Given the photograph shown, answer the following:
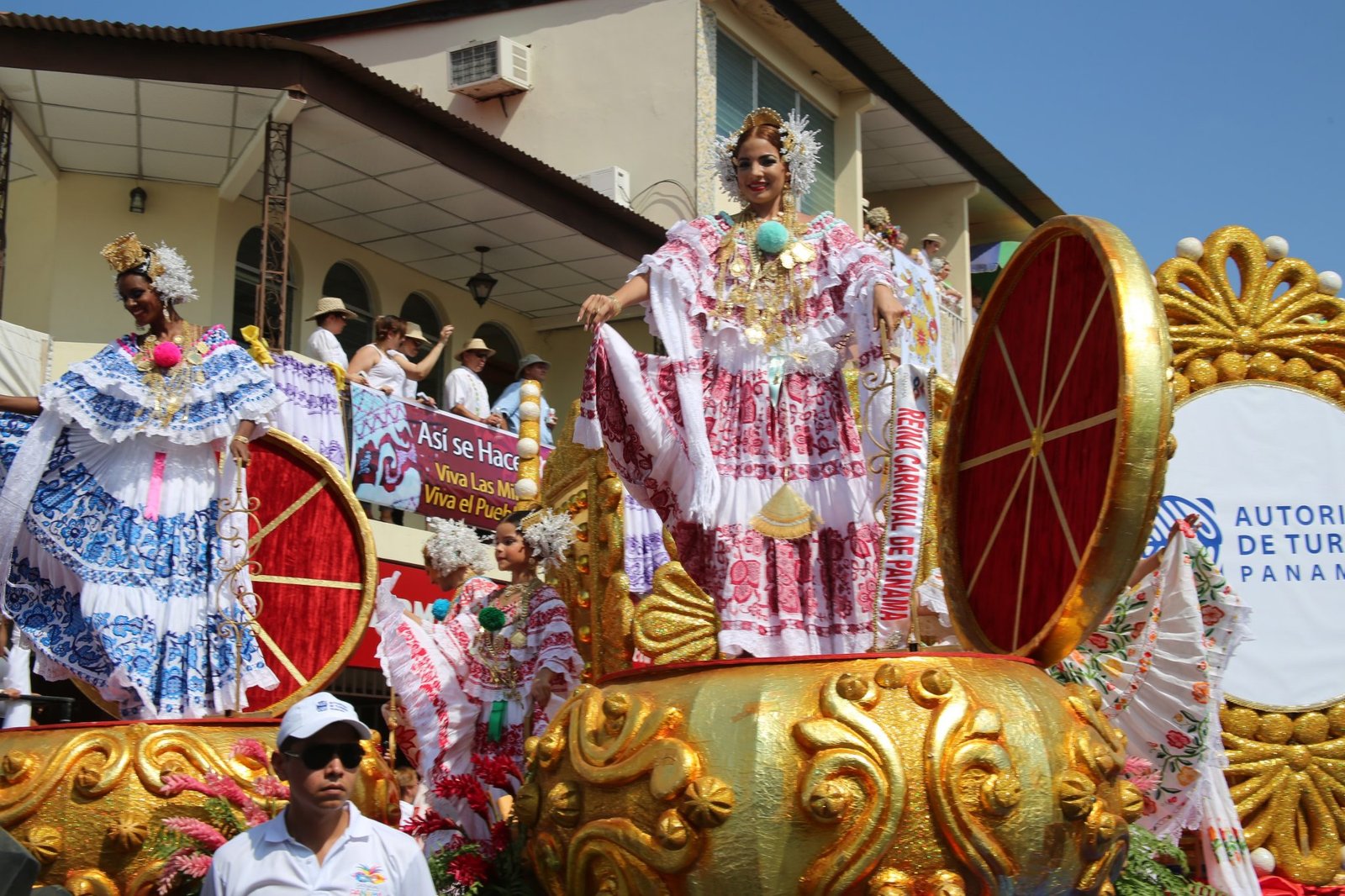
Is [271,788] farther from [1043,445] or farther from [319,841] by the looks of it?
[1043,445]

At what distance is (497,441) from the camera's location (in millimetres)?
14844

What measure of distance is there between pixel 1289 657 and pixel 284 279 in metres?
9.13

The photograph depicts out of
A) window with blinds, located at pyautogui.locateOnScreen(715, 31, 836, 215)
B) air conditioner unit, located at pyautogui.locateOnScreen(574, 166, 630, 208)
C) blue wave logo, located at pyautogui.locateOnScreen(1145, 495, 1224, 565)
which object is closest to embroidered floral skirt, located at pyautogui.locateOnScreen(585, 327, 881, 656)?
blue wave logo, located at pyautogui.locateOnScreen(1145, 495, 1224, 565)

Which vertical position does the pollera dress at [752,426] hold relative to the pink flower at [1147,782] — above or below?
above

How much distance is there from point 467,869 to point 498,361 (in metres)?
14.4

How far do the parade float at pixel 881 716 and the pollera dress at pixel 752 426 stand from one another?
7.8 inches

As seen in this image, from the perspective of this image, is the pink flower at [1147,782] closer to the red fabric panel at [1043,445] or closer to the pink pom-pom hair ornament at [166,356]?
the red fabric panel at [1043,445]

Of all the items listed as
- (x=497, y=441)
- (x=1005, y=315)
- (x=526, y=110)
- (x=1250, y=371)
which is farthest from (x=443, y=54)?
(x=1005, y=315)

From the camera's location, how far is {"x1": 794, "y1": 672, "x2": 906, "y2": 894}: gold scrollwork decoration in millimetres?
3875

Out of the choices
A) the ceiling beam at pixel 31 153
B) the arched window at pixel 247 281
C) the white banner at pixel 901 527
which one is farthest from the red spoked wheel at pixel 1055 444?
the arched window at pixel 247 281

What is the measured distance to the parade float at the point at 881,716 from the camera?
3.93 meters

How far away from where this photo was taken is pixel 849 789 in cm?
391

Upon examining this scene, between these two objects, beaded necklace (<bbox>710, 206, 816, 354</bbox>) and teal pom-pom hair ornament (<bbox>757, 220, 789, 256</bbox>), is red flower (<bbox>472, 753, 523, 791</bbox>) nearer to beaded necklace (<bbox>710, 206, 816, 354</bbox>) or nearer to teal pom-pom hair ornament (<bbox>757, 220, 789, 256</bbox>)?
beaded necklace (<bbox>710, 206, 816, 354</bbox>)

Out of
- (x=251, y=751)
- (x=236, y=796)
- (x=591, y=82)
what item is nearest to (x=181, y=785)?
(x=236, y=796)
